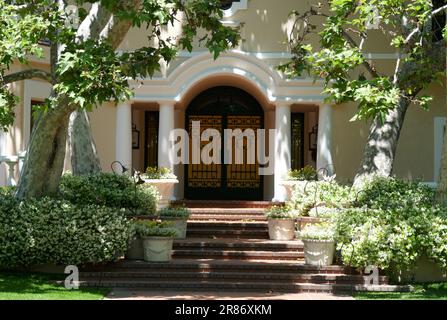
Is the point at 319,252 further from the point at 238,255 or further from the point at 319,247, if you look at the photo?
the point at 238,255

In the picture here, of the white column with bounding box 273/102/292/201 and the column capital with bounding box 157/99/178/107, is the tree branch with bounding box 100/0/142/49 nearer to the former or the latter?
the column capital with bounding box 157/99/178/107

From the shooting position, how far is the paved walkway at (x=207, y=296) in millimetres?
11859

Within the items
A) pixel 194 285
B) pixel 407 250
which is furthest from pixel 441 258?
pixel 194 285

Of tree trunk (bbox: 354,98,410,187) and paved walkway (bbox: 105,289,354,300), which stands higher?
tree trunk (bbox: 354,98,410,187)

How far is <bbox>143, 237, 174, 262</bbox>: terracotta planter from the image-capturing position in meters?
13.7

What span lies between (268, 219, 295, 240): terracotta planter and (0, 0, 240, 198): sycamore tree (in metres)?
4.31

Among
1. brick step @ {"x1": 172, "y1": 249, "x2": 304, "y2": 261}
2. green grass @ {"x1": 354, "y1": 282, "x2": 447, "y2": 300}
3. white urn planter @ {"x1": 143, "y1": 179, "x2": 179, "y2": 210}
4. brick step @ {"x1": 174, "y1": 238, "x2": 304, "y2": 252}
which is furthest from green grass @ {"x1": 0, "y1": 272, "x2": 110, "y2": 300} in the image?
white urn planter @ {"x1": 143, "y1": 179, "x2": 179, "y2": 210}

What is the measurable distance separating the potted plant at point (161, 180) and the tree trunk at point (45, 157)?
416 centimetres

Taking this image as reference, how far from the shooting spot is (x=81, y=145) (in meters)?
17.4

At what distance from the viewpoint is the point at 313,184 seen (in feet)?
56.1

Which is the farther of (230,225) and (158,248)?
(230,225)

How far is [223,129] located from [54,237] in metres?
9.13

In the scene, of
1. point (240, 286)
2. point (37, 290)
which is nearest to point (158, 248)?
point (240, 286)

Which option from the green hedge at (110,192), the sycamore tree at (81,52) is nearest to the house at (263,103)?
the green hedge at (110,192)
